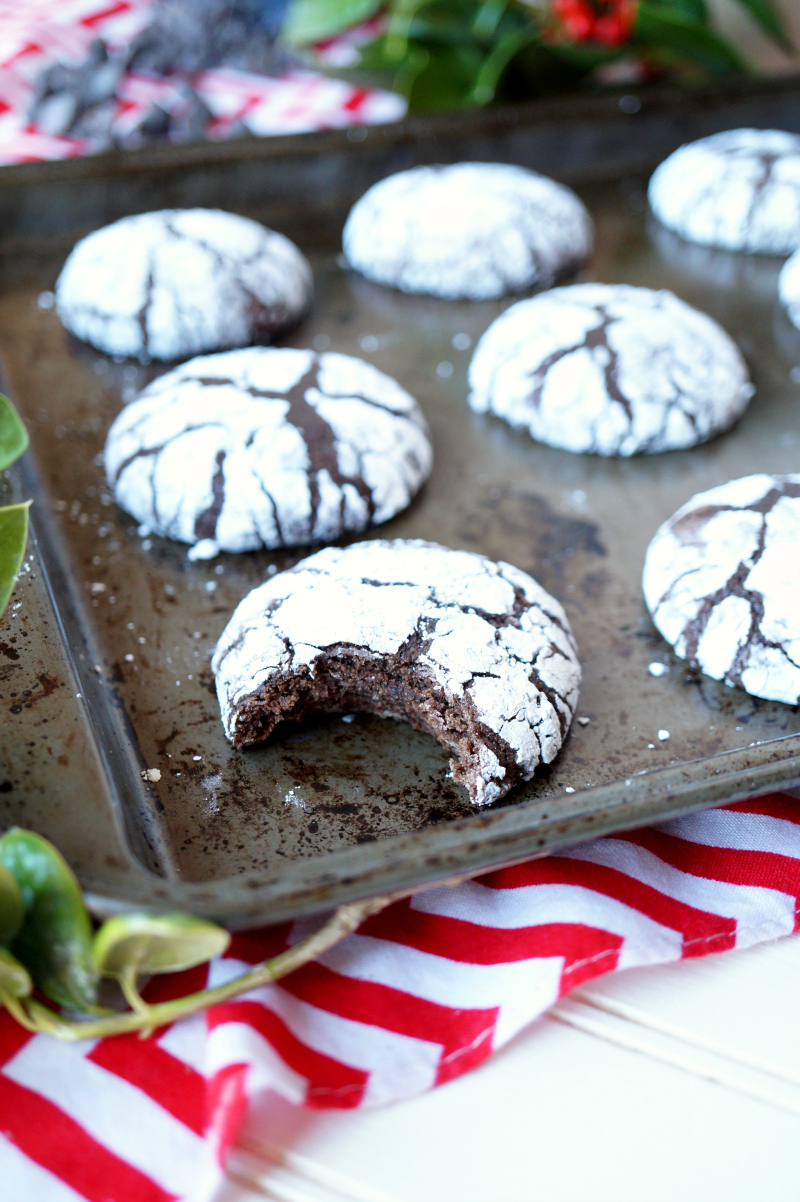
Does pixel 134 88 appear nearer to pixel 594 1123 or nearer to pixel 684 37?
pixel 684 37

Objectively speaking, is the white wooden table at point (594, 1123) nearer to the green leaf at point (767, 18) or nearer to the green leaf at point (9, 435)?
the green leaf at point (9, 435)

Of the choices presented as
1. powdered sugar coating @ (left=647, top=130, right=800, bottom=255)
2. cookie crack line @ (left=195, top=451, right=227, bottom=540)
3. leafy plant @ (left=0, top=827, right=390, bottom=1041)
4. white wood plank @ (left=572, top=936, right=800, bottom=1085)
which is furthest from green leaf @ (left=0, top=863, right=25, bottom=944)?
powdered sugar coating @ (left=647, top=130, right=800, bottom=255)

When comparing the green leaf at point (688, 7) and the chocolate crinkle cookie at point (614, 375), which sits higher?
→ the green leaf at point (688, 7)

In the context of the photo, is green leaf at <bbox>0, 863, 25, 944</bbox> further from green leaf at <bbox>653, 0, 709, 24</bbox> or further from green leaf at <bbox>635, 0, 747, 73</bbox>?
green leaf at <bbox>653, 0, 709, 24</bbox>

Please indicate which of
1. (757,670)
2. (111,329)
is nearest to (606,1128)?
(757,670)

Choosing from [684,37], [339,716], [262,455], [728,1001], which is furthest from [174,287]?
[684,37]

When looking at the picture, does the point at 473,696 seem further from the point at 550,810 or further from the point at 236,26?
the point at 236,26

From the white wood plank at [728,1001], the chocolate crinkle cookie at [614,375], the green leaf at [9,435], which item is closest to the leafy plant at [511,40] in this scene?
the chocolate crinkle cookie at [614,375]
